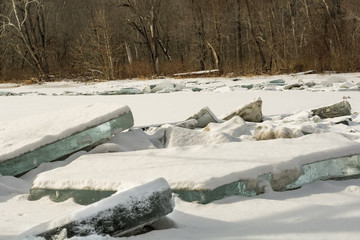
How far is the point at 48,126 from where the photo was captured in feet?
11.1

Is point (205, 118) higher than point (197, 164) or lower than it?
lower

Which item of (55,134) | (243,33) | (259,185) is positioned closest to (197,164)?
(259,185)

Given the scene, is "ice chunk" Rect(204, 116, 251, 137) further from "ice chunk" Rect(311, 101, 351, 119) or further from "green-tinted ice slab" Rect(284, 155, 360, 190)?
"ice chunk" Rect(311, 101, 351, 119)

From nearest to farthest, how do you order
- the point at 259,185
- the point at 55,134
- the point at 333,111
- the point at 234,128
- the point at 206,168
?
the point at 259,185 → the point at 206,168 → the point at 55,134 → the point at 234,128 → the point at 333,111

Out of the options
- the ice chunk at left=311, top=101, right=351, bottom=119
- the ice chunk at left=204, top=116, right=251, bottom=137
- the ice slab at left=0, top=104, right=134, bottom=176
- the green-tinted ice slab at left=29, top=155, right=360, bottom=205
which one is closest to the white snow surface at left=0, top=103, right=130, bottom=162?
the ice slab at left=0, top=104, right=134, bottom=176

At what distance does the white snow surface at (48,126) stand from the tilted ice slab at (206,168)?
39 centimetres

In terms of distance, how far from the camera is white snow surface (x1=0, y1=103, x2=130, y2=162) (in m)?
3.07

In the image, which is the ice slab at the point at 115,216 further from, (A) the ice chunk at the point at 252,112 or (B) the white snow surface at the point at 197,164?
(A) the ice chunk at the point at 252,112

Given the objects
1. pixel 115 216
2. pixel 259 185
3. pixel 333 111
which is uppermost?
pixel 115 216

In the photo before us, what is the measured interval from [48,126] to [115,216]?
6.35ft

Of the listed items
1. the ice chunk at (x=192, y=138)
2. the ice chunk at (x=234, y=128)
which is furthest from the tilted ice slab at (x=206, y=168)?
the ice chunk at (x=234, y=128)

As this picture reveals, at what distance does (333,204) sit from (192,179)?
62 cm

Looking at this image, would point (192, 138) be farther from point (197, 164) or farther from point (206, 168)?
point (206, 168)

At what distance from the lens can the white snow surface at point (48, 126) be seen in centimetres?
307
